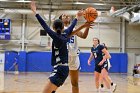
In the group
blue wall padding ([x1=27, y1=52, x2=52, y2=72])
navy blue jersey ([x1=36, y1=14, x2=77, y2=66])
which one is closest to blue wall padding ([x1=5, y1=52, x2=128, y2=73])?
blue wall padding ([x1=27, y1=52, x2=52, y2=72])

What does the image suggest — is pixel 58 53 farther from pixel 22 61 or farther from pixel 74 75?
pixel 22 61

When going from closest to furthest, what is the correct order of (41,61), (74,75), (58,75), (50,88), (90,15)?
1. (50,88)
2. (58,75)
3. (90,15)
4. (74,75)
5. (41,61)

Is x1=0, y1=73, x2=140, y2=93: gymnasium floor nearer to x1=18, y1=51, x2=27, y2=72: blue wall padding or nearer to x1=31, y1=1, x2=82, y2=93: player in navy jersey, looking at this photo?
x1=31, y1=1, x2=82, y2=93: player in navy jersey

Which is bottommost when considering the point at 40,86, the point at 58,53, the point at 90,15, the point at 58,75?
the point at 40,86

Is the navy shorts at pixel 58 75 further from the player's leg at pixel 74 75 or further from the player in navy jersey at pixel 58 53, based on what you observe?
the player's leg at pixel 74 75

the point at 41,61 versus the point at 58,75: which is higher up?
the point at 58,75

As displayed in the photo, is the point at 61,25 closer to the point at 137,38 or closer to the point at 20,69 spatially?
the point at 20,69

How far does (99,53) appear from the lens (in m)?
10.3

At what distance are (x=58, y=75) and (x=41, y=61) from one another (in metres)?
21.9

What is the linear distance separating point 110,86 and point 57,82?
6316 mm

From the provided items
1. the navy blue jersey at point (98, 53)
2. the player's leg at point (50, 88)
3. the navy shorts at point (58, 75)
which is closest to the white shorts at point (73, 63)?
the navy shorts at point (58, 75)

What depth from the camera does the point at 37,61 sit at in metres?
26.5

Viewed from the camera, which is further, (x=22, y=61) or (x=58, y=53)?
(x=22, y=61)

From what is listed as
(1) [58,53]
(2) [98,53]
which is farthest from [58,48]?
(2) [98,53]
